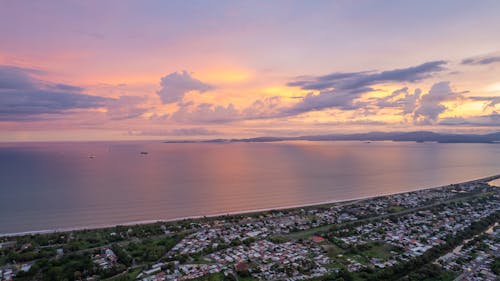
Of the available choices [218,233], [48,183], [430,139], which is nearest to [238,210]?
[218,233]

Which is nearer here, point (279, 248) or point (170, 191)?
point (279, 248)

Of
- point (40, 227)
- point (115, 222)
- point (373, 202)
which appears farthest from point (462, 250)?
point (40, 227)

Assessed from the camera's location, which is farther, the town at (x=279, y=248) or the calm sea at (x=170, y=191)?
the calm sea at (x=170, y=191)

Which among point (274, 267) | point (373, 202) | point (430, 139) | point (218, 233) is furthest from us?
point (430, 139)

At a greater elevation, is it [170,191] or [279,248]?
[170,191]

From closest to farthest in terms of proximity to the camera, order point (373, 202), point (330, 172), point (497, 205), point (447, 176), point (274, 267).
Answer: point (274, 267), point (497, 205), point (373, 202), point (447, 176), point (330, 172)

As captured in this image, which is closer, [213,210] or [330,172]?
[213,210]

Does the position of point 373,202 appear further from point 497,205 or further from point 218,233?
point 218,233

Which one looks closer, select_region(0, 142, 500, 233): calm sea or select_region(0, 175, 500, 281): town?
select_region(0, 175, 500, 281): town
